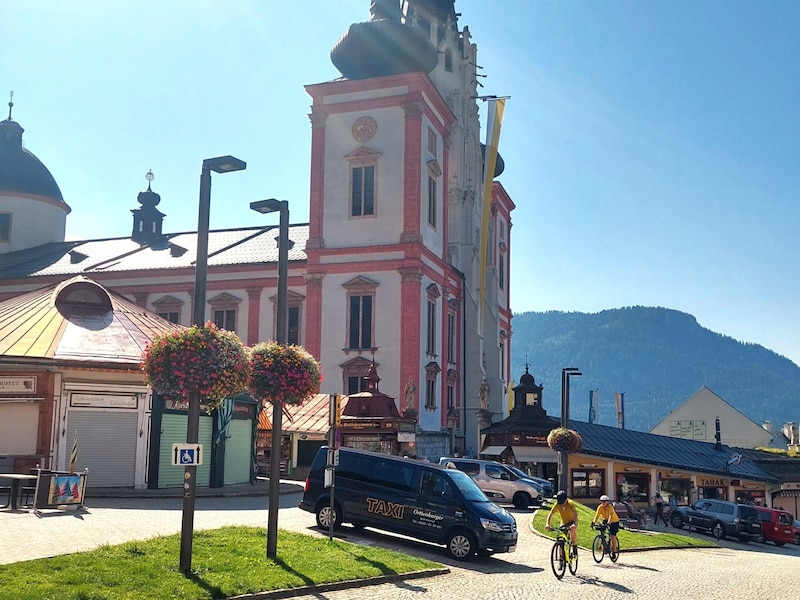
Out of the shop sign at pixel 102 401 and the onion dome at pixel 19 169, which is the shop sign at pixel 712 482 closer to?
the shop sign at pixel 102 401

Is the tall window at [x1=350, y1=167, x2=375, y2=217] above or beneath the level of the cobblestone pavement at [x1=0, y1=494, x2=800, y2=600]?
above

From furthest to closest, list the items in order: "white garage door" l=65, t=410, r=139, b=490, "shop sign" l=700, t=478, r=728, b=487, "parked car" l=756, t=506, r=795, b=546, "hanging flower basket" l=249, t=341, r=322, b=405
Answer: "shop sign" l=700, t=478, r=728, b=487 → "parked car" l=756, t=506, r=795, b=546 → "white garage door" l=65, t=410, r=139, b=490 → "hanging flower basket" l=249, t=341, r=322, b=405

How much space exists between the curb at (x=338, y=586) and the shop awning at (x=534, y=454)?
105 feet

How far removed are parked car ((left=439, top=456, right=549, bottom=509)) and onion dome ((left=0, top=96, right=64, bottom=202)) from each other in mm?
49092

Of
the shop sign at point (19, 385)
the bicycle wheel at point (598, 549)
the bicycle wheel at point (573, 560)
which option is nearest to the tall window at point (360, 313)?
the shop sign at point (19, 385)

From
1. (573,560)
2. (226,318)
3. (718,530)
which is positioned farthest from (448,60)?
(573,560)

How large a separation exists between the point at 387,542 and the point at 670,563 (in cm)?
728

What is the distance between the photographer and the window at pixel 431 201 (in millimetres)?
53250

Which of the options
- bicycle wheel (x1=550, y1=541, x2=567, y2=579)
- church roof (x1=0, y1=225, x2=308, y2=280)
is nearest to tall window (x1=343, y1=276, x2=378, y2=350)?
church roof (x1=0, y1=225, x2=308, y2=280)

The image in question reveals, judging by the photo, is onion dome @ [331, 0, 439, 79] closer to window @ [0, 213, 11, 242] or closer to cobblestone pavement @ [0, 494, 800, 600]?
window @ [0, 213, 11, 242]

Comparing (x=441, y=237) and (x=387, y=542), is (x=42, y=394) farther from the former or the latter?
(x=441, y=237)

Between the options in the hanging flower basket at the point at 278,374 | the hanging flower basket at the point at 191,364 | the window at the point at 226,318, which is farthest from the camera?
the window at the point at 226,318

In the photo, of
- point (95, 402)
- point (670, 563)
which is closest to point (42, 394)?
point (95, 402)

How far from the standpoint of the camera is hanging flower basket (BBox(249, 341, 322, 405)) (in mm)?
16250
